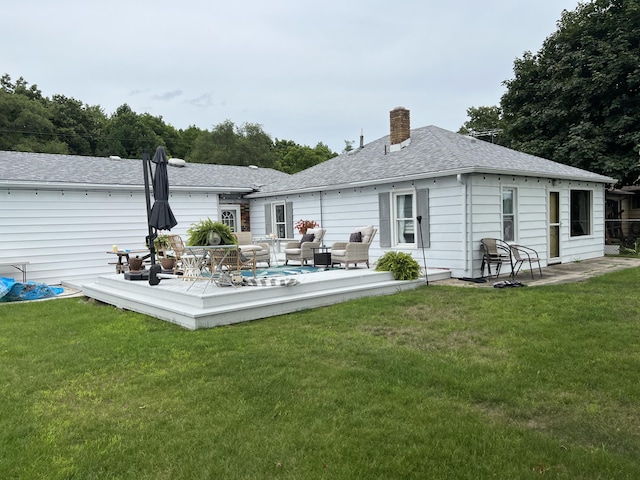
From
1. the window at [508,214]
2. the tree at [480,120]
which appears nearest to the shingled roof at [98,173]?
the window at [508,214]

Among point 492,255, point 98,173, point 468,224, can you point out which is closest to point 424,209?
point 468,224

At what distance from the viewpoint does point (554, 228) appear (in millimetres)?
11719

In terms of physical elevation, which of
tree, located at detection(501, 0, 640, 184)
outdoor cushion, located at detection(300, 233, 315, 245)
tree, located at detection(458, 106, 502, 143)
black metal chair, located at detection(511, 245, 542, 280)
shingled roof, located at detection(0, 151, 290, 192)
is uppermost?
tree, located at detection(458, 106, 502, 143)

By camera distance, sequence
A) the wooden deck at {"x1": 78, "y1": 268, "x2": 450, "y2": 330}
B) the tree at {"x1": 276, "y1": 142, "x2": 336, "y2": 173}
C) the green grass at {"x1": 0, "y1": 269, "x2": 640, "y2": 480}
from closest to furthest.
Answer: the green grass at {"x1": 0, "y1": 269, "x2": 640, "y2": 480}, the wooden deck at {"x1": 78, "y1": 268, "x2": 450, "y2": 330}, the tree at {"x1": 276, "y1": 142, "x2": 336, "y2": 173}

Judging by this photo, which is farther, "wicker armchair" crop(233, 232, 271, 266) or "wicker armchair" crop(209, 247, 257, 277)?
"wicker armchair" crop(233, 232, 271, 266)

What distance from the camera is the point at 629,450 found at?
2732 millimetres

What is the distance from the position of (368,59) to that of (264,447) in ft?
53.9

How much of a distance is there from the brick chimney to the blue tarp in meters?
9.39

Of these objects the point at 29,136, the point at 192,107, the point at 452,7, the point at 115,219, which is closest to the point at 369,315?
the point at 115,219

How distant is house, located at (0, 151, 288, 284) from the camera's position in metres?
10.4

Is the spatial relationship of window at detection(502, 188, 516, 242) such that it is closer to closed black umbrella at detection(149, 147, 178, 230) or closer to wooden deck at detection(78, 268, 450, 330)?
wooden deck at detection(78, 268, 450, 330)

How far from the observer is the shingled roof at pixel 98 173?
10.9 metres

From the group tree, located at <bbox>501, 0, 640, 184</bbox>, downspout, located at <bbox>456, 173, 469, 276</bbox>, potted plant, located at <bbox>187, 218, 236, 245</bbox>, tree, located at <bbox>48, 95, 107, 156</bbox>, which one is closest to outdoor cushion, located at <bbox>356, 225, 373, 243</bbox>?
downspout, located at <bbox>456, 173, 469, 276</bbox>

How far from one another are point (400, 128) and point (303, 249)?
507 cm
